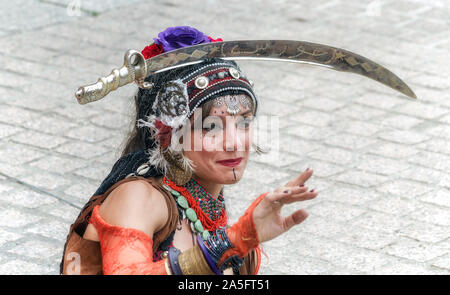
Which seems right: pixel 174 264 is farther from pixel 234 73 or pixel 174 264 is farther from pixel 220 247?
pixel 234 73

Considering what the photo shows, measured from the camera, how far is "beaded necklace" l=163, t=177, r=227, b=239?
2.70 metres

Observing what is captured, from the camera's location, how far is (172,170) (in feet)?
8.87

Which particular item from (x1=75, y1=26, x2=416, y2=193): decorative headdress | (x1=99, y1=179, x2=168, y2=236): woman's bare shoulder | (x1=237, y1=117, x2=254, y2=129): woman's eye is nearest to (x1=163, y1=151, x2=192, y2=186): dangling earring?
(x1=75, y1=26, x2=416, y2=193): decorative headdress

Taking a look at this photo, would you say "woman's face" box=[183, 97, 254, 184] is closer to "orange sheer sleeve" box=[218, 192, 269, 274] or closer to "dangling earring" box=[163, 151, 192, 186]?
"dangling earring" box=[163, 151, 192, 186]

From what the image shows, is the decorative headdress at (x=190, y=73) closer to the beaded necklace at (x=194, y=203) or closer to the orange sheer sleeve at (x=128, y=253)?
the beaded necklace at (x=194, y=203)

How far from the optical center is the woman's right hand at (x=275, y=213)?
7.43 ft

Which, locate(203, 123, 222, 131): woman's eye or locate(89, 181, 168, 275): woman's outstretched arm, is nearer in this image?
locate(89, 181, 168, 275): woman's outstretched arm

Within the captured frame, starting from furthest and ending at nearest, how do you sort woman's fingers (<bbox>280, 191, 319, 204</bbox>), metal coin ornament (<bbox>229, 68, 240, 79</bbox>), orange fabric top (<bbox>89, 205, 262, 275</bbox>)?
metal coin ornament (<bbox>229, 68, 240, 79</bbox>) → orange fabric top (<bbox>89, 205, 262, 275</bbox>) → woman's fingers (<bbox>280, 191, 319, 204</bbox>)

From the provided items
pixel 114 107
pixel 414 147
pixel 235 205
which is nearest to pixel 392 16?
pixel 414 147

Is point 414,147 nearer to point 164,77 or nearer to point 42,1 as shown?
point 164,77

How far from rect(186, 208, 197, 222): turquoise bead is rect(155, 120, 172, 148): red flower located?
23cm

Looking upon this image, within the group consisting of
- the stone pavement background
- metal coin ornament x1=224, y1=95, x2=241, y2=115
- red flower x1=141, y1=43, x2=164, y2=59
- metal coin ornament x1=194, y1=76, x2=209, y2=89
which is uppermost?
red flower x1=141, y1=43, x2=164, y2=59

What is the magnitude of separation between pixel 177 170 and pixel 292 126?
322 centimetres

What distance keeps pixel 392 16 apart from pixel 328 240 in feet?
14.0
